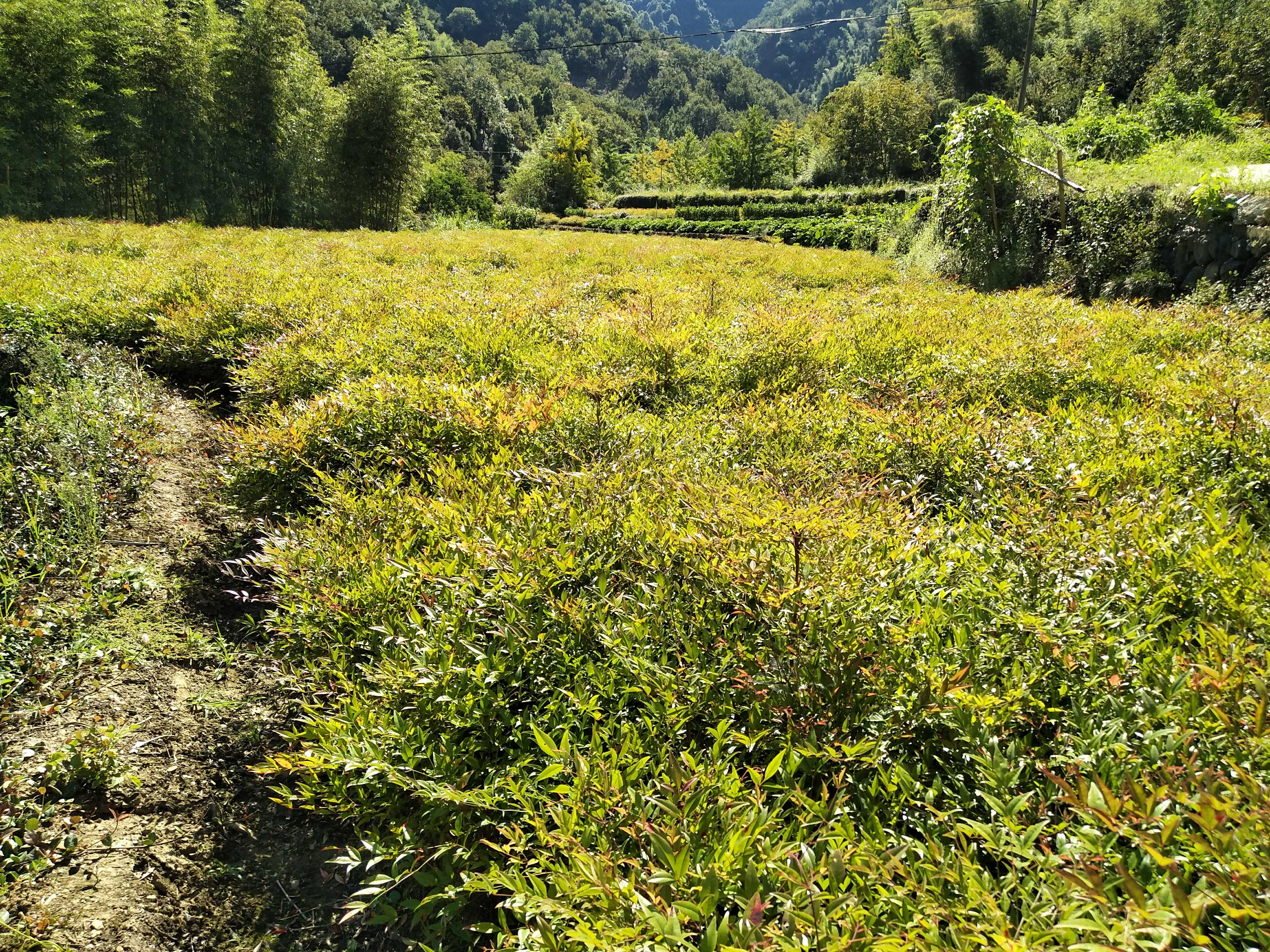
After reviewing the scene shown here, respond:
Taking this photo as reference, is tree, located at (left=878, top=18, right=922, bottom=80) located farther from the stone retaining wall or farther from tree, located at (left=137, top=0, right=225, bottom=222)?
the stone retaining wall

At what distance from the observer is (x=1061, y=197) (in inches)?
325

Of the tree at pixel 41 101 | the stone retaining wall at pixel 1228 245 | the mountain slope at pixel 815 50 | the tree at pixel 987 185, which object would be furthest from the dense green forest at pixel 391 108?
the mountain slope at pixel 815 50

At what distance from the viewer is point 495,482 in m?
2.78

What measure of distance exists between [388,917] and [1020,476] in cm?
276

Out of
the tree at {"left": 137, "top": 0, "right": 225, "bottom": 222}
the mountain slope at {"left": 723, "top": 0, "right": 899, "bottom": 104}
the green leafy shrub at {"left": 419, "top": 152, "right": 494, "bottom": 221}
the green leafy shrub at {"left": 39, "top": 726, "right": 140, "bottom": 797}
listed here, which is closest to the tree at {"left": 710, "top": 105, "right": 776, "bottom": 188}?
the green leafy shrub at {"left": 419, "top": 152, "right": 494, "bottom": 221}

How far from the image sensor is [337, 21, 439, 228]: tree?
2150cm

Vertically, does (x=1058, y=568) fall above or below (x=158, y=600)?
above

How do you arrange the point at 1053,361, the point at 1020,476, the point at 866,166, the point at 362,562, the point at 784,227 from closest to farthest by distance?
the point at 362,562 < the point at 1020,476 < the point at 1053,361 < the point at 784,227 < the point at 866,166

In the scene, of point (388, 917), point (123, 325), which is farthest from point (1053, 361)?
point (123, 325)

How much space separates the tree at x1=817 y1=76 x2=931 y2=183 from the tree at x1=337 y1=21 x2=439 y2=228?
27.7 meters

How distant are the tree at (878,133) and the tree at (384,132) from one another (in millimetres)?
27694

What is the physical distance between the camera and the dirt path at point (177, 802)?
1.74 metres

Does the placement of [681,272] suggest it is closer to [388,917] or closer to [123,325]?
[123,325]

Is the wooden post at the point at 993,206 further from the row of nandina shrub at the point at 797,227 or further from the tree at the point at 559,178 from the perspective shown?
the tree at the point at 559,178
